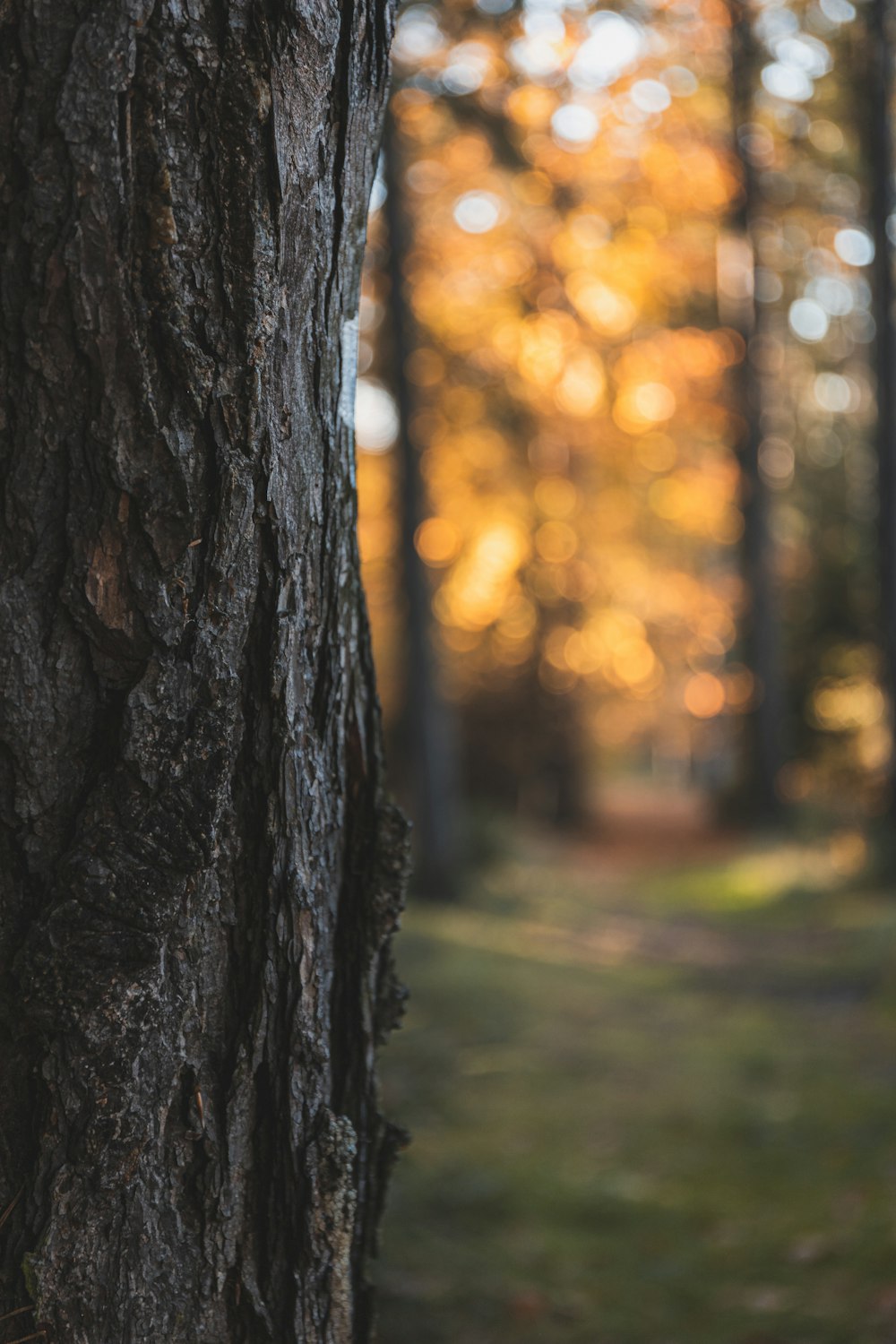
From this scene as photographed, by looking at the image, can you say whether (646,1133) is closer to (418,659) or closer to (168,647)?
(168,647)

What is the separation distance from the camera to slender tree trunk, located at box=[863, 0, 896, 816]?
1166 centimetres

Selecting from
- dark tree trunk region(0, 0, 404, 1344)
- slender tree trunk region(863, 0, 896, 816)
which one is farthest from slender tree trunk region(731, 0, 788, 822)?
dark tree trunk region(0, 0, 404, 1344)

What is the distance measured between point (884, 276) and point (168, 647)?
11.9 metres

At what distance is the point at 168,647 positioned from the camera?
5.40ft

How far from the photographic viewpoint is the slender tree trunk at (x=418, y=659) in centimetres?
1091

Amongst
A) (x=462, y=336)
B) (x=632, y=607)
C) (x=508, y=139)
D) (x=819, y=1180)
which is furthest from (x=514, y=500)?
(x=819, y=1180)

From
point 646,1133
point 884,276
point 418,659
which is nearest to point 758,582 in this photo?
point 884,276

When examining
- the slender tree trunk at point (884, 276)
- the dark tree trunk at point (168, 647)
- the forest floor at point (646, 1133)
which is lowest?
the forest floor at point (646, 1133)

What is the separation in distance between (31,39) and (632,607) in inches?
949

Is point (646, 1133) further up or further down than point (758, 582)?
further down

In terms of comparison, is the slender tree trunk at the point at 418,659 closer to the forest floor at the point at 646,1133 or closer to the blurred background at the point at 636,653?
the blurred background at the point at 636,653

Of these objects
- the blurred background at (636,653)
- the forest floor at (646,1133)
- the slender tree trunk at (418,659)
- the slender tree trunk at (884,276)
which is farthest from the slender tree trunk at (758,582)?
the slender tree trunk at (418,659)

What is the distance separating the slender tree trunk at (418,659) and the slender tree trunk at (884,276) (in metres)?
4.66

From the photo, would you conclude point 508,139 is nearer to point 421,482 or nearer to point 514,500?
point 421,482
